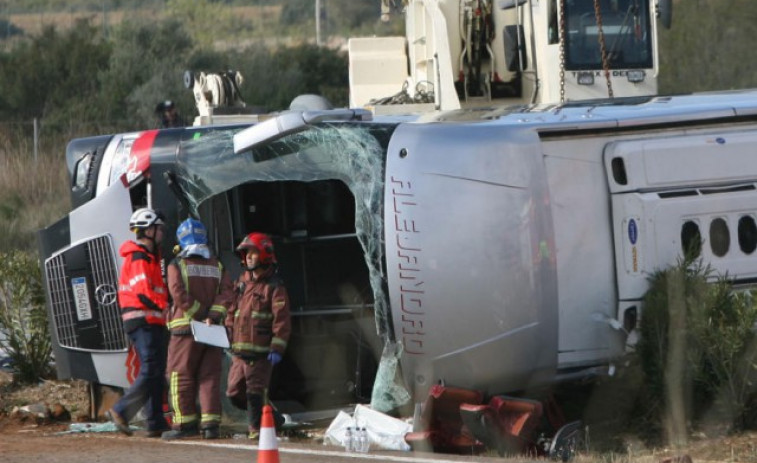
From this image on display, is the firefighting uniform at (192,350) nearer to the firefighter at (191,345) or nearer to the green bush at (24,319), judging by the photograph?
the firefighter at (191,345)

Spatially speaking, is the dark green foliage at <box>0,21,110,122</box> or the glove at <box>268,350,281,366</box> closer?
the glove at <box>268,350,281,366</box>

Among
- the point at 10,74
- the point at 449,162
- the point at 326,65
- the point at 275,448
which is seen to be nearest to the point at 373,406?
the point at 449,162

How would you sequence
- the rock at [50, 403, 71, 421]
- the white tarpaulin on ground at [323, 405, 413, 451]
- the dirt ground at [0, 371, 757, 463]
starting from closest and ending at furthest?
1. the dirt ground at [0, 371, 757, 463]
2. the white tarpaulin on ground at [323, 405, 413, 451]
3. the rock at [50, 403, 71, 421]

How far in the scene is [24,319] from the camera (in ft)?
43.0

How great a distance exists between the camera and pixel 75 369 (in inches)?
454

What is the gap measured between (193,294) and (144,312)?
0.44m

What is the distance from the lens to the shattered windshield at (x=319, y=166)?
995 centimetres

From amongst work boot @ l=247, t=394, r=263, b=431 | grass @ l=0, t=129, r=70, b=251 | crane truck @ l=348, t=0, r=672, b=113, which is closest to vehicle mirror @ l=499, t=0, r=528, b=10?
crane truck @ l=348, t=0, r=672, b=113

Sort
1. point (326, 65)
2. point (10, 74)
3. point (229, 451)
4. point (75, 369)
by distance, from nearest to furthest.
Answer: point (229, 451) → point (75, 369) → point (10, 74) → point (326, 65)

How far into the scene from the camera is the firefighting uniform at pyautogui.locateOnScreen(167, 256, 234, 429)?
1043cm

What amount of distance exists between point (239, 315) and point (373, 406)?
1.20m

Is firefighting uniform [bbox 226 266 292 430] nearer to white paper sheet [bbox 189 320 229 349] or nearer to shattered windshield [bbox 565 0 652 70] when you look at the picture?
white paper sheet [bbox 189 320 229 349]

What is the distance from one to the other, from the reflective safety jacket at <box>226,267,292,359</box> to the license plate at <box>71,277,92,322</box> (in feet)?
4.76

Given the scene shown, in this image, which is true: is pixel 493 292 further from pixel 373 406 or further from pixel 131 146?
pixel 131 146
